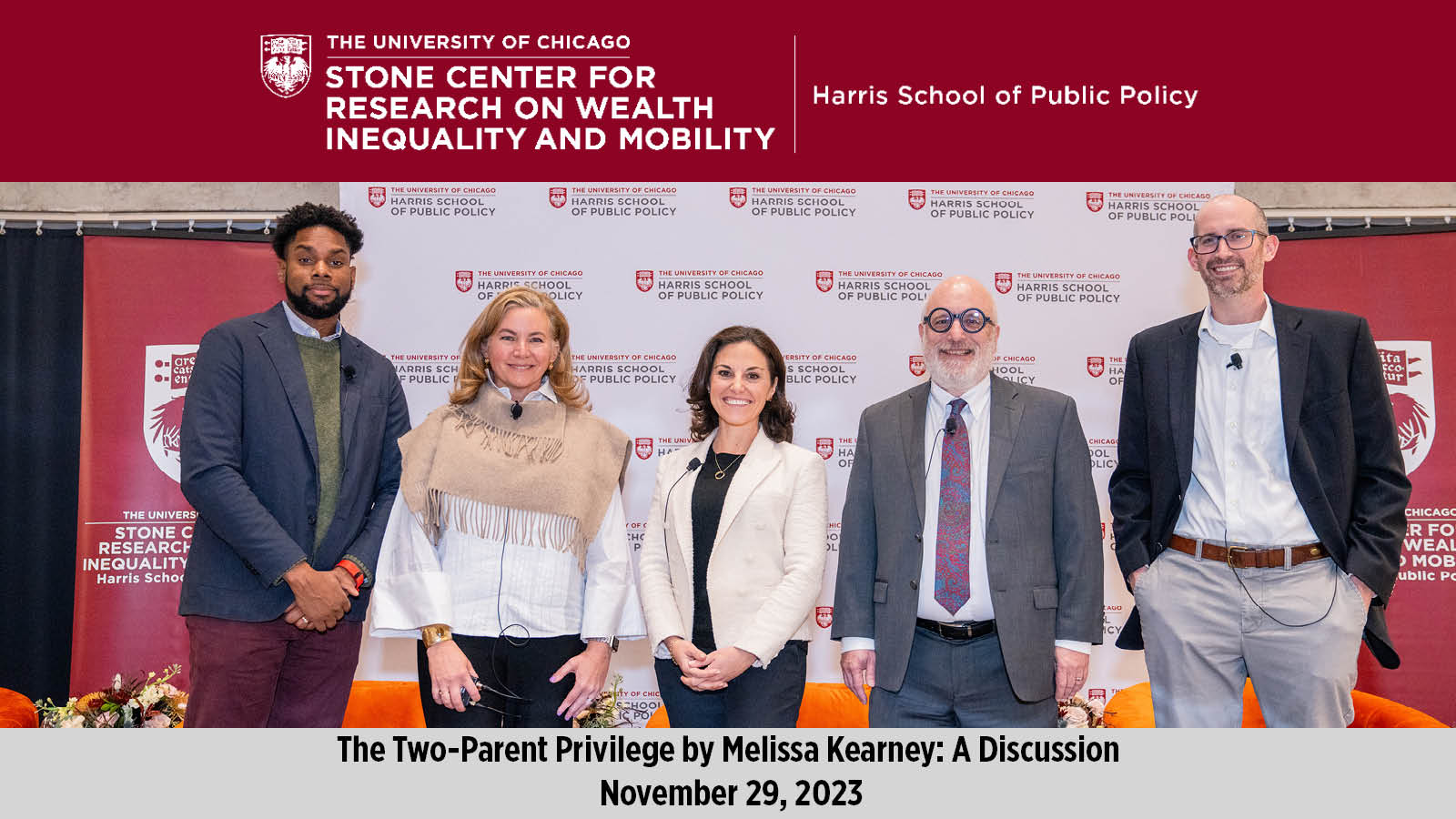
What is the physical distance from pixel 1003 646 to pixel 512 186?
298 cm

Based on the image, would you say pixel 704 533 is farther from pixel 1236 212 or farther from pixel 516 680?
pixel 1236 212

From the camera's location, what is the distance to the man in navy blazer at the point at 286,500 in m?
2.80

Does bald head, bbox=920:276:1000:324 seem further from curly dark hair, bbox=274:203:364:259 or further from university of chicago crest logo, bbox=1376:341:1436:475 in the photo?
university of chicago crest logo, bbox=1376:341:1436:475

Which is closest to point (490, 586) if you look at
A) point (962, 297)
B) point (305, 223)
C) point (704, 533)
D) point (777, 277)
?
point (704, 533)

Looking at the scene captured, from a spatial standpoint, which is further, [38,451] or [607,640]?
[38,451]

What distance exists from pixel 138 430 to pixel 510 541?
3092 mm

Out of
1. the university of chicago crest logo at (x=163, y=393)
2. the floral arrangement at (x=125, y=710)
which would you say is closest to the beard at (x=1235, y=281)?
the floral arrangement at (x=125, y=710)

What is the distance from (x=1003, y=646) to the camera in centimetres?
249

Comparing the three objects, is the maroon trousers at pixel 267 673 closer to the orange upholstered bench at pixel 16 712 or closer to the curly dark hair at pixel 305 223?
the curly dark hair at pixel 305 223

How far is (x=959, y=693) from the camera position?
2.52 meters

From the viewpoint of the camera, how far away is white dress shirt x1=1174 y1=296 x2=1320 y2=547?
2600 millimetres

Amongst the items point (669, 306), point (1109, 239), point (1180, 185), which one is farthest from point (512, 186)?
point (1180, 185)

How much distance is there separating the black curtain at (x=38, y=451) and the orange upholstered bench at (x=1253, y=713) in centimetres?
466
